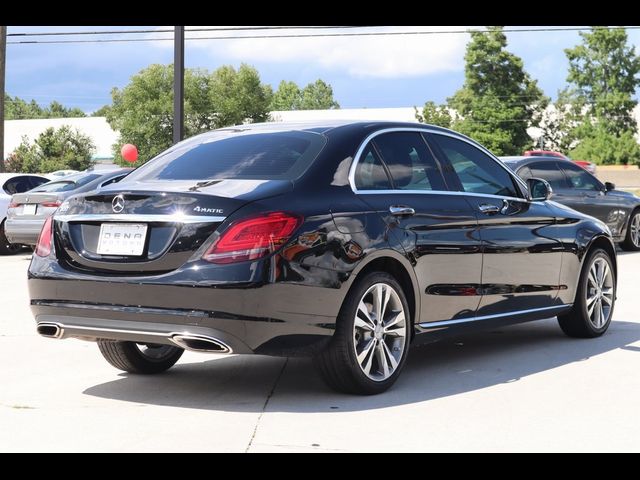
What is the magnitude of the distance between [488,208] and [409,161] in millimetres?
731

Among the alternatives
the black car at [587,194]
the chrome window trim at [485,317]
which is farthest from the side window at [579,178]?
the chrome window trim at [485,317]

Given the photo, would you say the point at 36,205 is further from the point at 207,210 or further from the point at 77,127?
the point at 77,127

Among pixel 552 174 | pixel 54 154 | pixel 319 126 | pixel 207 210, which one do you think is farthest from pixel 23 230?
pixel 54 154

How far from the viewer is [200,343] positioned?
18.5 feet

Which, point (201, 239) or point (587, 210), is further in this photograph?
point (587, 210)

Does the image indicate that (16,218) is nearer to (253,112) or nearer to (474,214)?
(474,214)

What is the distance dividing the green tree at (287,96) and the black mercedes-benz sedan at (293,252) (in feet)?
518

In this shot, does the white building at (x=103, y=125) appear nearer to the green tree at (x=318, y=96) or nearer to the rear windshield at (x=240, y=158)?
the green tree at (x=318, y=96)

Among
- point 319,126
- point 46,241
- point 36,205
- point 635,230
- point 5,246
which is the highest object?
point 319,126

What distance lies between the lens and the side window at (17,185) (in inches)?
722

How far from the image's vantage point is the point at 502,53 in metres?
79.9

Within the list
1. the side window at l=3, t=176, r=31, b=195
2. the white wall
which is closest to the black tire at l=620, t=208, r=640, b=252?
the side window at l=3, t=176, r=31, b=195
